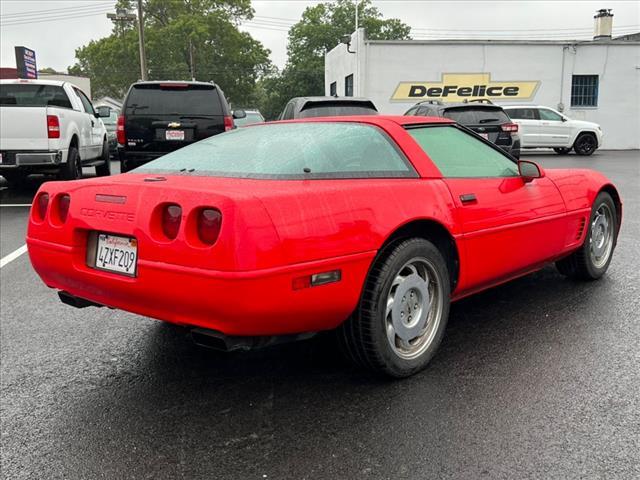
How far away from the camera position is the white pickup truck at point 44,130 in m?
9.09

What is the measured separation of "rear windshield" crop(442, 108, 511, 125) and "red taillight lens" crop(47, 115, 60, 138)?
710 cm

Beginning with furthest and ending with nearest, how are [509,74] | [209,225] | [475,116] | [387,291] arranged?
[509,74], [475,116], [387,291], [209,225]

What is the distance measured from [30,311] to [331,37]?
73.6 meters

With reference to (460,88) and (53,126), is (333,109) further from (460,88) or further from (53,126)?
(460,88)

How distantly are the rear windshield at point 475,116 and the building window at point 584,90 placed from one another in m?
16.2

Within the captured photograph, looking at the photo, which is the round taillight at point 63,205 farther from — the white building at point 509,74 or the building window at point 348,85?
the building window at point 348,85

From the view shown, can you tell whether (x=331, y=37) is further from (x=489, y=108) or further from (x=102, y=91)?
(x=489, y=108)

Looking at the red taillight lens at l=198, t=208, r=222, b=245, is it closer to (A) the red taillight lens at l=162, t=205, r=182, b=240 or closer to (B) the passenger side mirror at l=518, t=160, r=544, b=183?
(A) the red taillight lens at l=162, t=205, r=182, b=240

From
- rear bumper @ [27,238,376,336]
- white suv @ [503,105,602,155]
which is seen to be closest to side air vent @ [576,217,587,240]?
rear bumper @ [27,238,376,336]

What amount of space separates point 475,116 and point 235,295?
1074 centimetres

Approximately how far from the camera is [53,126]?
30.5 feet

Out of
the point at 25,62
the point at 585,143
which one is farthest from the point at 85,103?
the point at 25,62

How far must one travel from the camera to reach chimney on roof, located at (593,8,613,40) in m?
32.5

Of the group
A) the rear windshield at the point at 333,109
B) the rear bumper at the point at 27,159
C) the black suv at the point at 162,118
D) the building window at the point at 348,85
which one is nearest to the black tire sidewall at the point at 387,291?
the black suv at the point at 162,118
